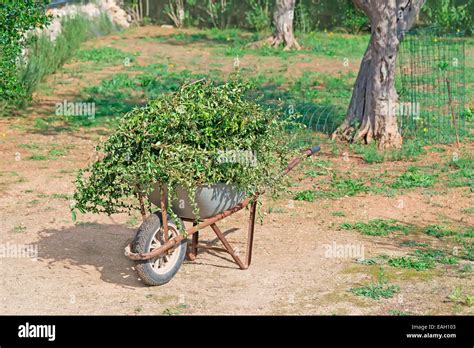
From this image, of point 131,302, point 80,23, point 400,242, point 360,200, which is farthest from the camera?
point 80,23

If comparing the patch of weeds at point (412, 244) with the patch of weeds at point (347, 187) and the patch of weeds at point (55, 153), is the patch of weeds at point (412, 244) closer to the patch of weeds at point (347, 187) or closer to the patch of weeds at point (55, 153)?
the patch of weeds at point (347, 187)

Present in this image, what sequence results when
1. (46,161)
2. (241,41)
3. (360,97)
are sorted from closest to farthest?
(46,161) → (360,97) → (241,41)

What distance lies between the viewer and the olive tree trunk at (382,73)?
11.2 m

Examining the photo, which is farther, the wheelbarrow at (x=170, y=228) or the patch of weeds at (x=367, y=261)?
the patch of weeds at (x=367, y=261)

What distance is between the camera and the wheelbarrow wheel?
254 inches

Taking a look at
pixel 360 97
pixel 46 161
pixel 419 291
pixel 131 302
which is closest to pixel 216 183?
pixel 131 302

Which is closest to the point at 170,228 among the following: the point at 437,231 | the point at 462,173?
the point at 437,231

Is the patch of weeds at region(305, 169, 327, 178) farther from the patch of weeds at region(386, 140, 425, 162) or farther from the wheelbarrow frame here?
the wheelbarrow frame

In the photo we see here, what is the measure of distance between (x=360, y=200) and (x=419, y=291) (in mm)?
2595

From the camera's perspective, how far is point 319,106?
1354 centimetres

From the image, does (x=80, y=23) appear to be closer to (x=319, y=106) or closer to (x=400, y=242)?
(x=319, y=106)

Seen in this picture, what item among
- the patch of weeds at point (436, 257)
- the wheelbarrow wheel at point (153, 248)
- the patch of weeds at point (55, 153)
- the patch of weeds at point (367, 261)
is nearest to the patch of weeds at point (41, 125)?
the patch of weeds at point (55, 153)

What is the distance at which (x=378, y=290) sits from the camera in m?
6.62

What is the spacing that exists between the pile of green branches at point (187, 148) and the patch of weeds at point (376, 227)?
4.59ft
